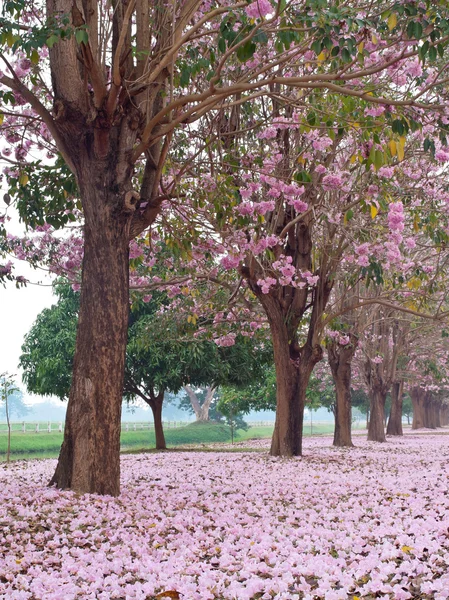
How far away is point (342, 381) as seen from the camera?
21.1m

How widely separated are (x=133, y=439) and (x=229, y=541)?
150 ft

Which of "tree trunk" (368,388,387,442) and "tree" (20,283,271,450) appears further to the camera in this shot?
"tree trunk" (368,388,387,442)

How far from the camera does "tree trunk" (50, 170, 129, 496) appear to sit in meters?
7.90

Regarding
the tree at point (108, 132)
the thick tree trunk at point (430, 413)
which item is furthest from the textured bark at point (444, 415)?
the tree at point (108, 132)

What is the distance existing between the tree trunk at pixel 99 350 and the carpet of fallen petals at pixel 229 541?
379mm

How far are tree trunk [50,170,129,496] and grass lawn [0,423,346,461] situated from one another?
29.2 m

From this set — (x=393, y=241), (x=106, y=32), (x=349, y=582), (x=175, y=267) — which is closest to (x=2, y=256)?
(x=175, y=267)

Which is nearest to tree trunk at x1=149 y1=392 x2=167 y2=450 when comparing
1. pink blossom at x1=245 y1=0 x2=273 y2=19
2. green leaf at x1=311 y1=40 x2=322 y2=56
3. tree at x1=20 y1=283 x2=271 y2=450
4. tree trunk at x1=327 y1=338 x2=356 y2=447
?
tree at x1=20 y1=283 x2=271 y2=450

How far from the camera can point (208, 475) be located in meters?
11.2

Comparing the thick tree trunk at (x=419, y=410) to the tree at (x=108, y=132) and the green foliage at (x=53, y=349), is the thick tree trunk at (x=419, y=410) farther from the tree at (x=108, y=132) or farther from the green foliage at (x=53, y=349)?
the tree at (x=108, y=132)

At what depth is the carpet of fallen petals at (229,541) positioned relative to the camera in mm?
4566

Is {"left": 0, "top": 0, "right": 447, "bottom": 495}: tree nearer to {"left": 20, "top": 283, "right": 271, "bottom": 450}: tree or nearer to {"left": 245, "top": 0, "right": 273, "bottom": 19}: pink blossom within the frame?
{"left": 245, "top": 0, "right": 273, "bottom": 19}: pink blossom

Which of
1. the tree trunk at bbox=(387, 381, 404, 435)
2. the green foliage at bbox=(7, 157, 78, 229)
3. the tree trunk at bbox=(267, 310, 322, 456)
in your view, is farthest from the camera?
the tree trunk at bbox=(387, 381, 404, 435)

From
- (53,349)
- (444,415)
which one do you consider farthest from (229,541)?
(444,415)
